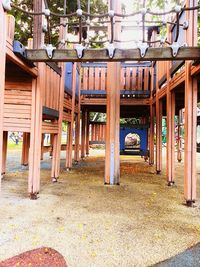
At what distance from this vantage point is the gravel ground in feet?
9.07

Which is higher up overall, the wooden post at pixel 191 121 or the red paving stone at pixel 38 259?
the wooden post at pixel 191 121

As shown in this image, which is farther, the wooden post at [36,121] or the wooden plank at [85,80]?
the wooden plank at [85,80]

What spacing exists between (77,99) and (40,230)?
776 cm

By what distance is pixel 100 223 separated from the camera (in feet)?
12.0

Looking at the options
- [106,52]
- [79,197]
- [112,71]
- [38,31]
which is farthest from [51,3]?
[79,197]

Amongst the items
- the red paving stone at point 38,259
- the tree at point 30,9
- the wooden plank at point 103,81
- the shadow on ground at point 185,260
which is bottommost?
the shadow on ground at point 185,260

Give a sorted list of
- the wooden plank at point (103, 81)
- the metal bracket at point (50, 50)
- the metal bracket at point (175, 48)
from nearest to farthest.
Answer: the metal bracket at point (175, 48) → the metal bracket at point (50, 50) → the wooden plank at point (103, 81)

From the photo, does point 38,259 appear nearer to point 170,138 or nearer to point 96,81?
point 170,138

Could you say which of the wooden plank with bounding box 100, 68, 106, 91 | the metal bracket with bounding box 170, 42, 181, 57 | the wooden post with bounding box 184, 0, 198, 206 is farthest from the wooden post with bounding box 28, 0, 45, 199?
the wooden plank with bounding box 100, 68, 106, 91

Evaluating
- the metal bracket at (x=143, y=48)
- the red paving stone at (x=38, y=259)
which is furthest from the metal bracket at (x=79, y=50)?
the red paving stone at (x=38, y=259)

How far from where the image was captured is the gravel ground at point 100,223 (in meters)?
2.77

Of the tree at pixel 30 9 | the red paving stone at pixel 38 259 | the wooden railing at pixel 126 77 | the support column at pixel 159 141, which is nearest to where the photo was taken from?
the red paving stone at pixel 38 259

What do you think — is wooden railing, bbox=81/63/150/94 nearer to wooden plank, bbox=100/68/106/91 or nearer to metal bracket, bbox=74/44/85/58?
wooden plank, bbox=100/68/106/91

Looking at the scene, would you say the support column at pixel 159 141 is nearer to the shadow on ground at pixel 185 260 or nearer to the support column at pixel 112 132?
the support column at pixel 112 132
